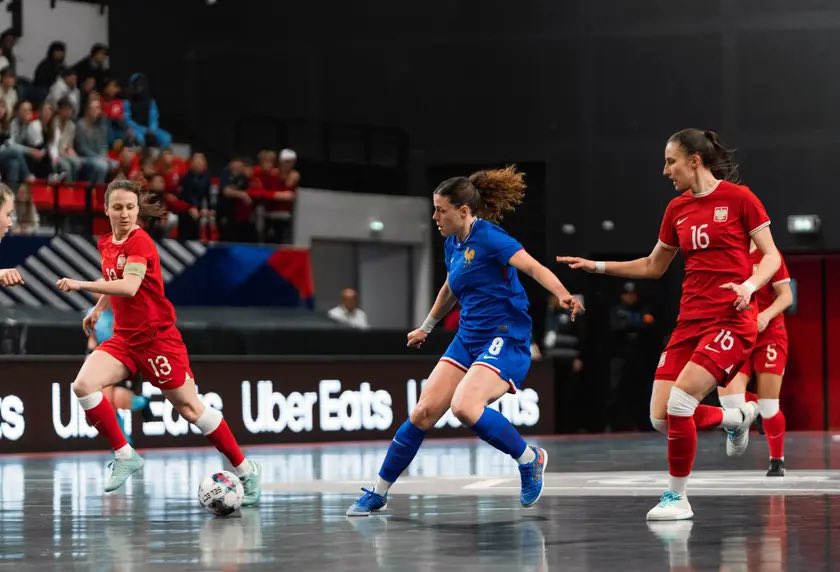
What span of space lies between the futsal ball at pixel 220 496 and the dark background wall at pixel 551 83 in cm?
1594

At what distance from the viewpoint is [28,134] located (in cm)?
2092

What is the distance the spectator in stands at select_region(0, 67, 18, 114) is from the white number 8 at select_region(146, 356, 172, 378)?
12306 millimetres

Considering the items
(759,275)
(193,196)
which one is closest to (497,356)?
(759,275)

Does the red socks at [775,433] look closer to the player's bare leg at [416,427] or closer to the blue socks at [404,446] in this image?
the player's bare leg at [416,427]

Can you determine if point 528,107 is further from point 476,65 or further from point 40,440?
point 40,440

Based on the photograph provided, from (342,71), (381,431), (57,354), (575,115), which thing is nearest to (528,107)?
(575,115)

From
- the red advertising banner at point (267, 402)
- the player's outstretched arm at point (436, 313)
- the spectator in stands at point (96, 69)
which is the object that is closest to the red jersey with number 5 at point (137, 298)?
the player's outstretched arm at point (436, 313)

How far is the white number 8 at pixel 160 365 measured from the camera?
31.6 ft

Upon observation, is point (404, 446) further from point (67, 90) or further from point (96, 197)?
point (67, 90)

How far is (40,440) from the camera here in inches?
691

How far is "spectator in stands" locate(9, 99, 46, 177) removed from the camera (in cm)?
2077

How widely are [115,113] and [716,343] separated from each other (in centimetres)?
1594

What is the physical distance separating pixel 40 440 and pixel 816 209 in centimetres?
1218

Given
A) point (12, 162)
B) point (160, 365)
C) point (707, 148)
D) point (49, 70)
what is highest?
point (49, 70)
